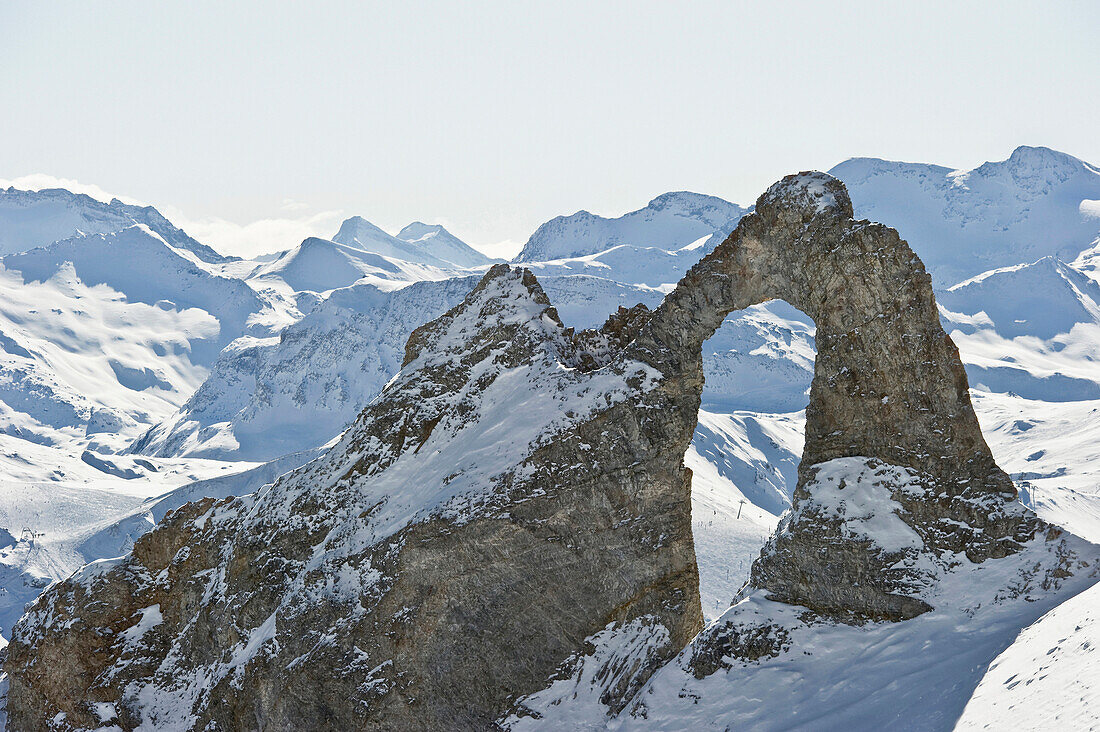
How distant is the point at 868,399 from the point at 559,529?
10.8m

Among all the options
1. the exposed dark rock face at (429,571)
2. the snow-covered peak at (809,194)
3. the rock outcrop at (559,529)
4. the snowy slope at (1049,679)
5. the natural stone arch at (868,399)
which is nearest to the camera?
the snowy slope at (1049,679)

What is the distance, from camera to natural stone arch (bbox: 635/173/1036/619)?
25922mm

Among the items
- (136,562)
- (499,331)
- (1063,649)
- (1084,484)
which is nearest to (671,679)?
(1063,649)

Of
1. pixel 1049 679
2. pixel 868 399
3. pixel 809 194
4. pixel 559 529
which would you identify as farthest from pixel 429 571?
pixel 809 194

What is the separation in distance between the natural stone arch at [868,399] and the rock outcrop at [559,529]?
68mm

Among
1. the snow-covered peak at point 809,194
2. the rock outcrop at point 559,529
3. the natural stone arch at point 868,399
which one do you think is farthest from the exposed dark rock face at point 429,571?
the snow-covered peak at point 809,194

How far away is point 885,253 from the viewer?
1080 inches

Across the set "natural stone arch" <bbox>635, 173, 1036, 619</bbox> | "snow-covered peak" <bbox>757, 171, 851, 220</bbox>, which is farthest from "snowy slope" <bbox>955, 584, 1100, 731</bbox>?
"snow-covered peak" <bbox>757, 171, 851, 220</bbox>

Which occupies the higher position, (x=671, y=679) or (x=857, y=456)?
(x=857, y=456)

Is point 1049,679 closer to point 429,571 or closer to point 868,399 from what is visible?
point 868,399

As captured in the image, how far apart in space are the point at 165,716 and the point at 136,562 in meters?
6.95

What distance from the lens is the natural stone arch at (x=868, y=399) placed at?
2592 centimetres

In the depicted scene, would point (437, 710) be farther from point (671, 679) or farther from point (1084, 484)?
point (1084, 484)

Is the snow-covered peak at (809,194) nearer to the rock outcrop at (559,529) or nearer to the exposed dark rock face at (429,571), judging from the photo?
the rock outcrop at (559,529)
